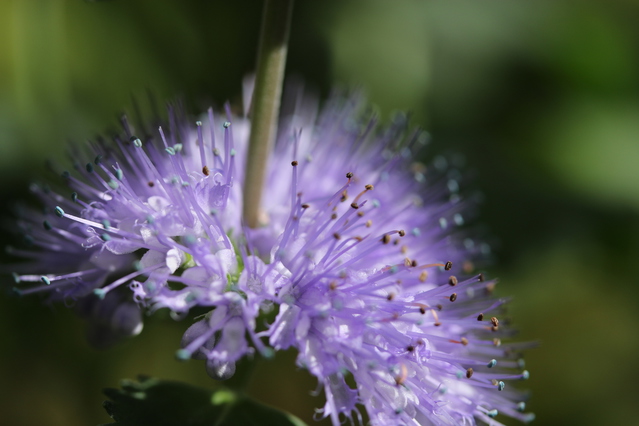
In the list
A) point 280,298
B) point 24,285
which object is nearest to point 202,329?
point 280,298

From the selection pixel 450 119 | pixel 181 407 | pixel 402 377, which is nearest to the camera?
pixel 402 377

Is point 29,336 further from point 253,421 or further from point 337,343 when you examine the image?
point 337,343

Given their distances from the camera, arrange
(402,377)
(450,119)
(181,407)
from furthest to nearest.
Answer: (450,119)
(181,407)
(402,377)

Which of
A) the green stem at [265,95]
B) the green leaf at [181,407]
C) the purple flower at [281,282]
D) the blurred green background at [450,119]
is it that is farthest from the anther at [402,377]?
the blurred green background at [450,119]

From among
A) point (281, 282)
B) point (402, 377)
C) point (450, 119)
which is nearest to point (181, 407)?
point (281, 282)

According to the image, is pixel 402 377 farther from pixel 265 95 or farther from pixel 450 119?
pixel 450 119

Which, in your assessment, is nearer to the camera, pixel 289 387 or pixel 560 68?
pixel 289 387
